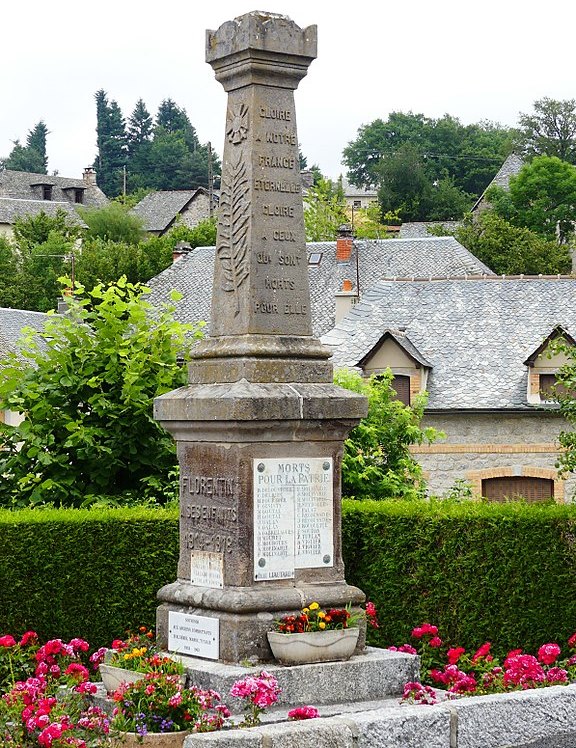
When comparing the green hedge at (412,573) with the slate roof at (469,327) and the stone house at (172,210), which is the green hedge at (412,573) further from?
the stone house at (172,210)

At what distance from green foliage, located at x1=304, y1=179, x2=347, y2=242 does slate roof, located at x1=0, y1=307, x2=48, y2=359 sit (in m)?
23.6

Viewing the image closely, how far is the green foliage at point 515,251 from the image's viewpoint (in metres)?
58.5

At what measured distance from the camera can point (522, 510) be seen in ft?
38.1

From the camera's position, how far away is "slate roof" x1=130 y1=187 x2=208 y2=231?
82750mm

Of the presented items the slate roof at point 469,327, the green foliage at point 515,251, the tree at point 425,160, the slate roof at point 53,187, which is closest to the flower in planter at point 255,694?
the slate roof at point 469,327

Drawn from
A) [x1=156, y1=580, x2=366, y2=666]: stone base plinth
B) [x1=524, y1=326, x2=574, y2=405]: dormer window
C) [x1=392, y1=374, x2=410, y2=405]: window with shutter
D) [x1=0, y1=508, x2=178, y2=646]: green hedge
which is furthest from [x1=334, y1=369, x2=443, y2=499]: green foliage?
[x1=392, y1=374, x2=410, y2=405]: window with shutter

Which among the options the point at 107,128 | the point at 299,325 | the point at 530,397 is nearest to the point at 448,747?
the point at 299,325

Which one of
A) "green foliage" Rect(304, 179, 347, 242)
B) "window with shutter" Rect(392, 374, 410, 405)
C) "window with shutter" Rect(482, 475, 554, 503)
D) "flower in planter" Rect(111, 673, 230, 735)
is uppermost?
"green foliage" Rect(304, 179, 347, 242)

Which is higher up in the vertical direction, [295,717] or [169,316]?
[169,316]

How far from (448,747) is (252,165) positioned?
411 cm

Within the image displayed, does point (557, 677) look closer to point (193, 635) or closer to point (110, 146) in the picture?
point (193, 635)

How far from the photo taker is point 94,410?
13547 mm

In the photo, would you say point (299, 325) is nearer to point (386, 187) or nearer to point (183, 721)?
point (183, 721)

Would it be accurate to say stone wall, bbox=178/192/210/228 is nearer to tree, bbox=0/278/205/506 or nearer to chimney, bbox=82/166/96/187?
chimney, bbox=82/166/96/187
